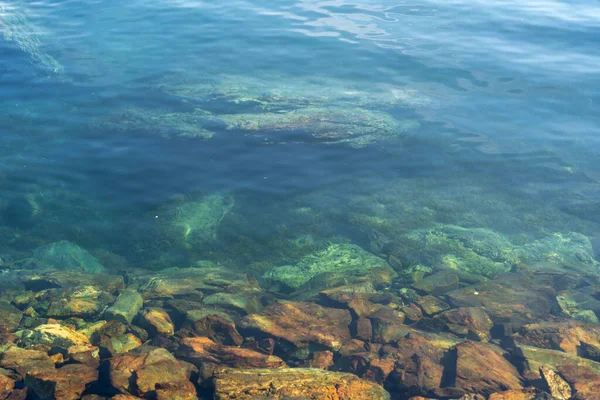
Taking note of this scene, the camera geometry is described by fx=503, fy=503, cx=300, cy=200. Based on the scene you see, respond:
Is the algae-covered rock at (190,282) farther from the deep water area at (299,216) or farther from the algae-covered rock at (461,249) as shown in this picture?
the algae-covered rock at (461,249)

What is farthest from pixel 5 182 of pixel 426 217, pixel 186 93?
pixel 426 217

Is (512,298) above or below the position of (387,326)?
below

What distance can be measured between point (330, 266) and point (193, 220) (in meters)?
2.38

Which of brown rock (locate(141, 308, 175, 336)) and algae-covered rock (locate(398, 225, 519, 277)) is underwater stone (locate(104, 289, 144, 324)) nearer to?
brown rock (locate(141, 308, 175, 336))

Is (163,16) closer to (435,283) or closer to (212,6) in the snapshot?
(212,6)

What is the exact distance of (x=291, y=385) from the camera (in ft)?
14.9

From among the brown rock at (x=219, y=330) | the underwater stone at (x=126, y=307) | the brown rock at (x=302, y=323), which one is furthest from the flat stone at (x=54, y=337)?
the brown rock at (x=302, y=323)

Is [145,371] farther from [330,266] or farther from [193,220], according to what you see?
[193,220]

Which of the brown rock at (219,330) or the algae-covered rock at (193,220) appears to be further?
the algae-covered rock at (193,220)

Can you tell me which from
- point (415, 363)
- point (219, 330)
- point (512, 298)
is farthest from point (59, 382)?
point (512, 298)

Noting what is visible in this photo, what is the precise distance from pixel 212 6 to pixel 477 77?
10.6m

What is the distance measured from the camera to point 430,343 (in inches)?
221

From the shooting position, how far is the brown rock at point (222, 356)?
5090mm

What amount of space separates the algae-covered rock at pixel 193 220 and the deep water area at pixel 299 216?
0.12ft
